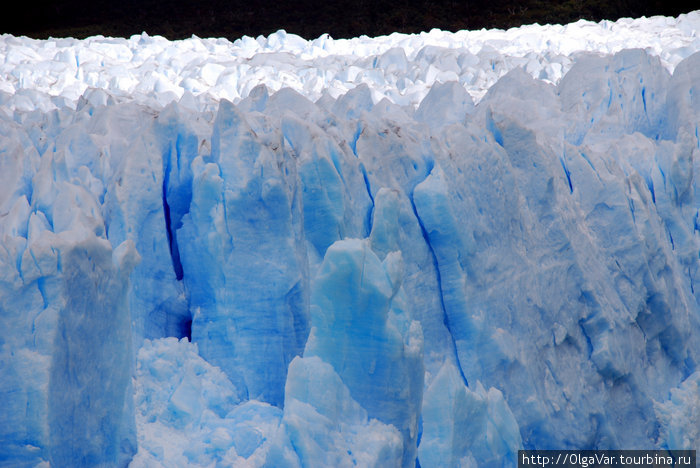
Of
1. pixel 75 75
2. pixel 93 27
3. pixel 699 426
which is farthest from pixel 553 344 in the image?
pixel 93 27

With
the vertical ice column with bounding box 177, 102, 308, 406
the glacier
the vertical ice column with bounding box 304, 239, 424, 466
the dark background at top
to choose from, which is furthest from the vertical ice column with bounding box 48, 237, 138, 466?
the dark background at top

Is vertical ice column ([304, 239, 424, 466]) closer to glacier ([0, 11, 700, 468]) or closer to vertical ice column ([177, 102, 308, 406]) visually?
glacier ([0, 11, 700, 468])

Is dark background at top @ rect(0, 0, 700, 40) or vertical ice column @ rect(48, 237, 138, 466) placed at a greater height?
dark background at top @ rect(0, 0, 700, 40)

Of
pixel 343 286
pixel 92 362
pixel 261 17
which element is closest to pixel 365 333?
pixel 343 286

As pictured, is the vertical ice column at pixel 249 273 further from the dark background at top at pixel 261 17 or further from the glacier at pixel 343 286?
the dark background at top at pixel 261 17

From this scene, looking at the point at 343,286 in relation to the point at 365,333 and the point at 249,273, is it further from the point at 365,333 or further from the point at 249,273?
the point at 249,273

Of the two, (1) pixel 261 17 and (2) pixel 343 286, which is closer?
(2) pixel 343 286
